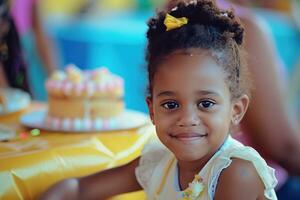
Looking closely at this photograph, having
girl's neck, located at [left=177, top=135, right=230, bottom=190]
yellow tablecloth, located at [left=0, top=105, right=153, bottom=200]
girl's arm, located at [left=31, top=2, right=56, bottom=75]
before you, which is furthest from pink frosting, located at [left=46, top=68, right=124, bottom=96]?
girl's arm, located at [left=31, top=2, right=56, bottom=75]

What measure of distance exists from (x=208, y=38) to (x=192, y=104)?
121 millimetres

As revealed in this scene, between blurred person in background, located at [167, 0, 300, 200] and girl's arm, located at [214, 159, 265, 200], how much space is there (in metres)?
0.74

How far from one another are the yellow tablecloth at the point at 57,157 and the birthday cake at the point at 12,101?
0.43 feet

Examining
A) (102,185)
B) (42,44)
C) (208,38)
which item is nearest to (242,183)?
(208,38)

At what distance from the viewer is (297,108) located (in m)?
4.74

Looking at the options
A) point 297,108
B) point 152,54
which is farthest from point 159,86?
point 297,108

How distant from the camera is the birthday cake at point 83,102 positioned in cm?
140

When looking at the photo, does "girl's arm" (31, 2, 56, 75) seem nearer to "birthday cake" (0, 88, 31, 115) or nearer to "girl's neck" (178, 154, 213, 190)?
"birthday cake" (0, 88, 31, 115)

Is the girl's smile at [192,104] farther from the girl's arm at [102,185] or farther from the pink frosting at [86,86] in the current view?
the pink frosting at [86,86]

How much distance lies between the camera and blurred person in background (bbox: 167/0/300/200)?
169 cm

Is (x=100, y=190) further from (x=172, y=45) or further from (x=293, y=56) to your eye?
(x=293, y=56)

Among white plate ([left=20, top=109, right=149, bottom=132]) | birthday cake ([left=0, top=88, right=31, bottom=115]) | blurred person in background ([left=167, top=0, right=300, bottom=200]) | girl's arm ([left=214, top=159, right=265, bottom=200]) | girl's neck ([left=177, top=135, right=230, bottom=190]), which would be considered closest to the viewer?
girl's arm ([left=214, top=159, right=265, bottom=200])

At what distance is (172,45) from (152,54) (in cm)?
6

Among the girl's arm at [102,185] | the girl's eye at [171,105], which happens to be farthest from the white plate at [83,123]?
the girl's eye at [171,105]
